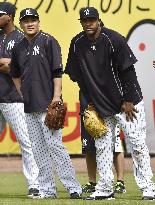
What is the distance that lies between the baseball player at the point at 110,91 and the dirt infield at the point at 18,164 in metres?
4.35

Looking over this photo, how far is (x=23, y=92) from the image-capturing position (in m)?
A: 8.38

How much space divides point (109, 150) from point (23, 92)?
99 cm

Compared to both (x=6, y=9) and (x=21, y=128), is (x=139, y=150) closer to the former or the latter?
(x=21, y=128)

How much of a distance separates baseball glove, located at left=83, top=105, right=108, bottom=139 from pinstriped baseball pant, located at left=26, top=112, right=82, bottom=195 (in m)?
0.30

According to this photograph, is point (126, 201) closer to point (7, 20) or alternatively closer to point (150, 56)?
point (7, 20)

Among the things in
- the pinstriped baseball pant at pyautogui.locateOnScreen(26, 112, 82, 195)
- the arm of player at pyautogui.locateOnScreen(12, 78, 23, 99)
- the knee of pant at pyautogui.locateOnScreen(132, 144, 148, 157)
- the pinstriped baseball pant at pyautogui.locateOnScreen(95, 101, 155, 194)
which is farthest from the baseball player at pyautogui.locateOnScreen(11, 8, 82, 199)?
the knee of pant at pyautogui.locateOnScreen(132, 144, 148, 157)

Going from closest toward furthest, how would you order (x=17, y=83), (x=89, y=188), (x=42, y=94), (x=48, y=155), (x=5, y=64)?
(x=42, y=94) → (x=48, y=155) → (x=17, y=83) → (x=5, y=64) → (x=89, y=188)

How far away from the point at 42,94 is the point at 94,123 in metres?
0.60

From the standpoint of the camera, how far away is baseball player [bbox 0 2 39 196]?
902cm

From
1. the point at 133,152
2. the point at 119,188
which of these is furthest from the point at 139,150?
the point at 119,188

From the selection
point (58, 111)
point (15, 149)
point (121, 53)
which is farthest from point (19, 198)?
point (15, 149)

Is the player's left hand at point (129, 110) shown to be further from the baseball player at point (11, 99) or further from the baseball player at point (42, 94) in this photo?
the baseball player at point (11, 99)

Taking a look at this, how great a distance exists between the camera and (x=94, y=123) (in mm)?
8047

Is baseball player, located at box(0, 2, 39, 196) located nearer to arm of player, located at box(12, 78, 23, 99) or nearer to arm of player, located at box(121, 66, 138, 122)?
arm of player, located at box(12, 78, 23, 99)
